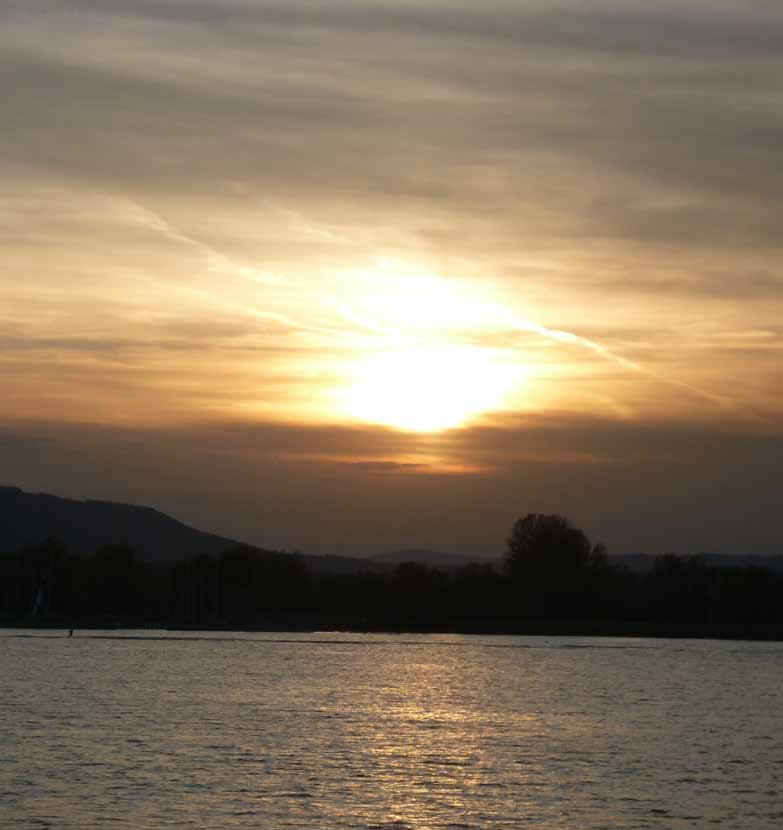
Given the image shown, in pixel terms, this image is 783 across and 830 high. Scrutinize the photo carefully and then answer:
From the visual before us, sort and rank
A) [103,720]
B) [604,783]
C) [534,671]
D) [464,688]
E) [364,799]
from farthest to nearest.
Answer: [534,671] < [464,688] < [103,720] < [604,783] < [364,799]

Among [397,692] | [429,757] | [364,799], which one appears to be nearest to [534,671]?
[397,692]

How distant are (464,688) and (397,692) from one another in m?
11.2

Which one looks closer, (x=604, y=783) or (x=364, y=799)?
(x=364, y=799)

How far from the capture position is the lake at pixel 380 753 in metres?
49.7

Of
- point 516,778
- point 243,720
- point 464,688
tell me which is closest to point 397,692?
point 464,688

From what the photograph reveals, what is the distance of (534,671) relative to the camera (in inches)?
6403

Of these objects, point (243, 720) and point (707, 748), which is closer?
point (707, 748)

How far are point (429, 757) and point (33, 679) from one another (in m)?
64.5

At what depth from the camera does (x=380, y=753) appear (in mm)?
68438

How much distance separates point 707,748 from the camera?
7488cm

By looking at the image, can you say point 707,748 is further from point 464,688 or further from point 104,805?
point 464,688

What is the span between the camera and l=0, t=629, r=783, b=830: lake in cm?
4972

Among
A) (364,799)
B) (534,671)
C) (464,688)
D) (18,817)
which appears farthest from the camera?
(534,671)

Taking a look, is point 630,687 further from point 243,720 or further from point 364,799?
point 364,799
